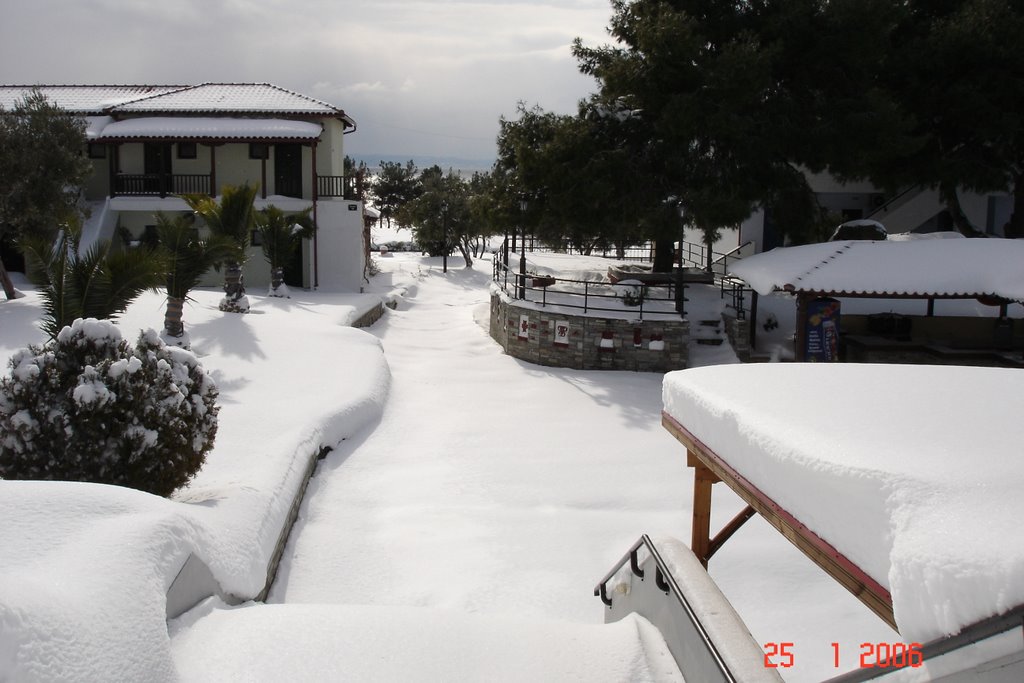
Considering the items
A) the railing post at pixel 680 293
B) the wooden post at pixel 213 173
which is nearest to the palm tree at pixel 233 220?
the wooden post at pixel 213 173

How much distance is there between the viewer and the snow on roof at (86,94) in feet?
102

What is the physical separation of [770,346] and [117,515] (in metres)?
17.3

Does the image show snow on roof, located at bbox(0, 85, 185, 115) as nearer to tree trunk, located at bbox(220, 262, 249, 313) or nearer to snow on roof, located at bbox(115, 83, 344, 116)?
snow on roof, located at bbox(115, 83, 344, 116)

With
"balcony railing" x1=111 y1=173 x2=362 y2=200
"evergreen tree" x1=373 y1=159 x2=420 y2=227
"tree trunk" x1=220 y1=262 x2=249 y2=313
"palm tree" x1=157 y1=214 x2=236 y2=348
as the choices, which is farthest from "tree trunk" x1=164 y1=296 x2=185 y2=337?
"evergreen tree" x1=373 y1=159 x2=420 y2=227

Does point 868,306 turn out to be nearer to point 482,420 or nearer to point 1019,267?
point 1019,267

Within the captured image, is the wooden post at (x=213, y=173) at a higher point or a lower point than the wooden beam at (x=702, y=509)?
higher

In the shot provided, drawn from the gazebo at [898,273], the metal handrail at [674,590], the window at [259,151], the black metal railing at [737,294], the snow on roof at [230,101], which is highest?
the snow on roof at [230,101]

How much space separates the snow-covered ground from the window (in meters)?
10.2

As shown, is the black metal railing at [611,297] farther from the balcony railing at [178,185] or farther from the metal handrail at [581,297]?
the balcony railing at [178,185]

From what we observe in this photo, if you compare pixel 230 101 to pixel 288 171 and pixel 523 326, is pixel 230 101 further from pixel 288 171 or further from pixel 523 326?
pixel 523 326

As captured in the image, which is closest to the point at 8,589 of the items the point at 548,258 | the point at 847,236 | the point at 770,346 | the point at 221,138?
the point at 770,346

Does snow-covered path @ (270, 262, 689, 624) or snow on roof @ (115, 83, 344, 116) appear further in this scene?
snow on roof @ (115, 83, 344, 116)

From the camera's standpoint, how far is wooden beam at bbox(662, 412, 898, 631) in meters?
3.46

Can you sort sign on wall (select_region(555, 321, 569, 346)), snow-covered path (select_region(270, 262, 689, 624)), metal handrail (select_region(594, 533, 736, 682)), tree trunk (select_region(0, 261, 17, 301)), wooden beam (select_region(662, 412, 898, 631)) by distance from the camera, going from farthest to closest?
sign on wall (select_region(555, 321, 569, 346)) < tree trunk (select_region(0, 261, 17, 301)) < snow-covered path (select_region(270, 262, 689, 624)) < metal handrail (select_region(594, 533, 736, 682)) < wooden beam (select_region(662, 412, 898, 631))
